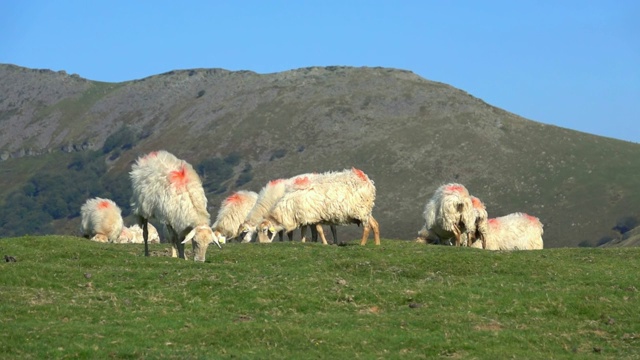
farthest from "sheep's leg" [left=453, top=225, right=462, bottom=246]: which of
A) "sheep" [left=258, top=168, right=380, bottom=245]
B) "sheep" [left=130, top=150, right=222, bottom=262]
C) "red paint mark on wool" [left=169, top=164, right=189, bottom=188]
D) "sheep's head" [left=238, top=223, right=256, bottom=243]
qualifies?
"red paint mark on wool" [left=169, top=164, right=189, bottom=188]

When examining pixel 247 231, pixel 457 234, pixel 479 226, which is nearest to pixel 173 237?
pixel 247 231

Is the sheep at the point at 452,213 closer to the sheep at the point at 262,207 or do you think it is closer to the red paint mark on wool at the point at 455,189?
the red paint mark on wool at the point at 455,189

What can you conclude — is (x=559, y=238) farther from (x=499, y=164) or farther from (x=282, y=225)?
(x=282, y=225)

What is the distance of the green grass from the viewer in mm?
18594

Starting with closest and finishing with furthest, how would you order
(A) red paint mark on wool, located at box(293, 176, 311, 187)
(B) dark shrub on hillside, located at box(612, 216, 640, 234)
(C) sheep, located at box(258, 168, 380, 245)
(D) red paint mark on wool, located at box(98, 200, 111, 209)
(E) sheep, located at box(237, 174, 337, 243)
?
(C) sheep, located at box(258, 168, 380, 245) < (A) red paint mark on wool, located at box(293, 176, 311, 187) < (E) sheep, located at box(237, 174, 337, 243) < (D) red paint mark on wool, located at box(98, 200, 111, 209) < (B) dark shrub on hillside, located at box(612, 216, 640, 234)

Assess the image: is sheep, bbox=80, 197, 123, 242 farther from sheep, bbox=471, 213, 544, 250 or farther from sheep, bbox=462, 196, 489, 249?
sheep, bbox=471, 213, 544, 250

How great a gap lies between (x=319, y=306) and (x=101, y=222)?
26.1m

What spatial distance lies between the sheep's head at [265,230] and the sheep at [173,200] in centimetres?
820

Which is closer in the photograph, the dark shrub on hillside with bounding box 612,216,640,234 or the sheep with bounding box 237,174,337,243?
the sheep with bounding box 237,174,337,243

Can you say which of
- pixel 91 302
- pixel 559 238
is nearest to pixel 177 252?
pixel 91 302

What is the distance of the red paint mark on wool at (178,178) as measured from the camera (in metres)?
29.3

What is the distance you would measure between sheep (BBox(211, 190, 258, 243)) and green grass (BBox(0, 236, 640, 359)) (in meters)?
13.9

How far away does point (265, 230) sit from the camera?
126ft

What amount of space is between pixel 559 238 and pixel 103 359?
137857 millimetres
